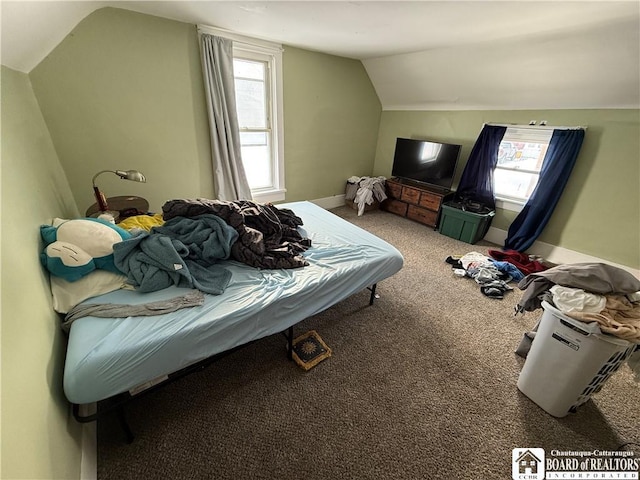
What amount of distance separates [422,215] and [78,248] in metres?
3.82

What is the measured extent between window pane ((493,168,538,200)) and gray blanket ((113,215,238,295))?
11.6 feet

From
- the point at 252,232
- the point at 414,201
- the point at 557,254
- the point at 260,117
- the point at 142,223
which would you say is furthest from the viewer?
the point at 414,201

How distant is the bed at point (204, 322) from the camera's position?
1.00 metres

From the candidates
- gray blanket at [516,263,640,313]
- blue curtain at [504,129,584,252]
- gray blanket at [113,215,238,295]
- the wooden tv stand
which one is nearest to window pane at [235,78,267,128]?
gray blanket at [113,215,238,295]

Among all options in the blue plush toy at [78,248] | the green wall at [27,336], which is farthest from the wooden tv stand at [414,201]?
the green wall at [27,336]

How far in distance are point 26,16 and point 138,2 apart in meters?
1.16

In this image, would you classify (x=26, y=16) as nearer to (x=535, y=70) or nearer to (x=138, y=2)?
(x=138, y=2)

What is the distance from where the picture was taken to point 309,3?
1.86 meters

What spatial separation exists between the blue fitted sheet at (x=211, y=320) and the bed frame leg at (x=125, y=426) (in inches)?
8.3

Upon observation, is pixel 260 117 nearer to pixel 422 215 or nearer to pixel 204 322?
pixel 422 215

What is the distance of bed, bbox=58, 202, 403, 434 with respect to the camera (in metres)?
1.00

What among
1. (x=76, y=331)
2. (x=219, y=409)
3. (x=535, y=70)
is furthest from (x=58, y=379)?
(x=535, y=70)

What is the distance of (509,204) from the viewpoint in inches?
129

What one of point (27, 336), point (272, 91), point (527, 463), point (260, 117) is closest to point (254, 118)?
point (260, 117)
